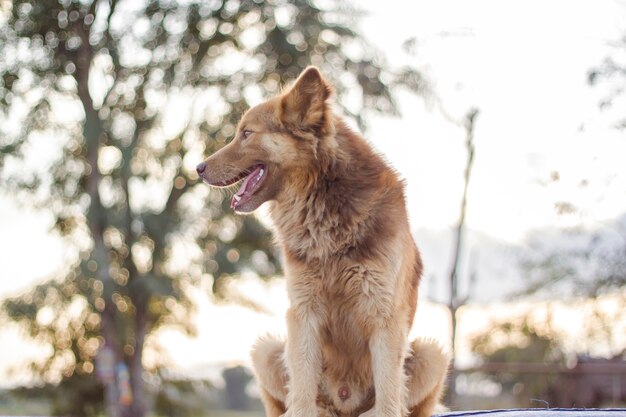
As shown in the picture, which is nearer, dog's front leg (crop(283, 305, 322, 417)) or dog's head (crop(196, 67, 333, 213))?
dog's front leg (crop(283, 305, 322, 417))

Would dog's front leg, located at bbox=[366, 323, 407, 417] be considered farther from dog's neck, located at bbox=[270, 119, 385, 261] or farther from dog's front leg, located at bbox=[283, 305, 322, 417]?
dog's neck, located at bbox=[270, 119, 385, 261]

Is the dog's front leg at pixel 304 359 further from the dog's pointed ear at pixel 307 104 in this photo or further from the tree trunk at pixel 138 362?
the tree trunk at pixel 138 362

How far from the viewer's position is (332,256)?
17.5 ft

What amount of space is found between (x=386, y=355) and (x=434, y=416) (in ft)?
→ 3.08

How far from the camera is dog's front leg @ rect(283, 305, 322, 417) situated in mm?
5285

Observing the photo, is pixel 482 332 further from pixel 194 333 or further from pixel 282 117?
pixel 282 117

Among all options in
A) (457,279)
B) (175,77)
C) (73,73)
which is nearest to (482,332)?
(457,279)

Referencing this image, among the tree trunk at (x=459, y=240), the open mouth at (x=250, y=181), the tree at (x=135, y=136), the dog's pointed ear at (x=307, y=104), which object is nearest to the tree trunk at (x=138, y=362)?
the tree at (x=135, y=136)

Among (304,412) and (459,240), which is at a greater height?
(304,412)

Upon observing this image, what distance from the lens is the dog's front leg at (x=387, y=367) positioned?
5.19 meters

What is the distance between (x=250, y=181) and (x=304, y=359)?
1179mm

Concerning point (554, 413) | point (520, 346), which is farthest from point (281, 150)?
point (520, 346)

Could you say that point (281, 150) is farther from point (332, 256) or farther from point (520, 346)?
point (520, 346)

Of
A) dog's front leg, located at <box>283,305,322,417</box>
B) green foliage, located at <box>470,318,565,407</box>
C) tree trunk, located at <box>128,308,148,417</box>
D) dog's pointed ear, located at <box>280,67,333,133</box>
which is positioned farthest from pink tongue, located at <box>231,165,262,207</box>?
tree trunk, located at <box>128,308,148,417</box>
